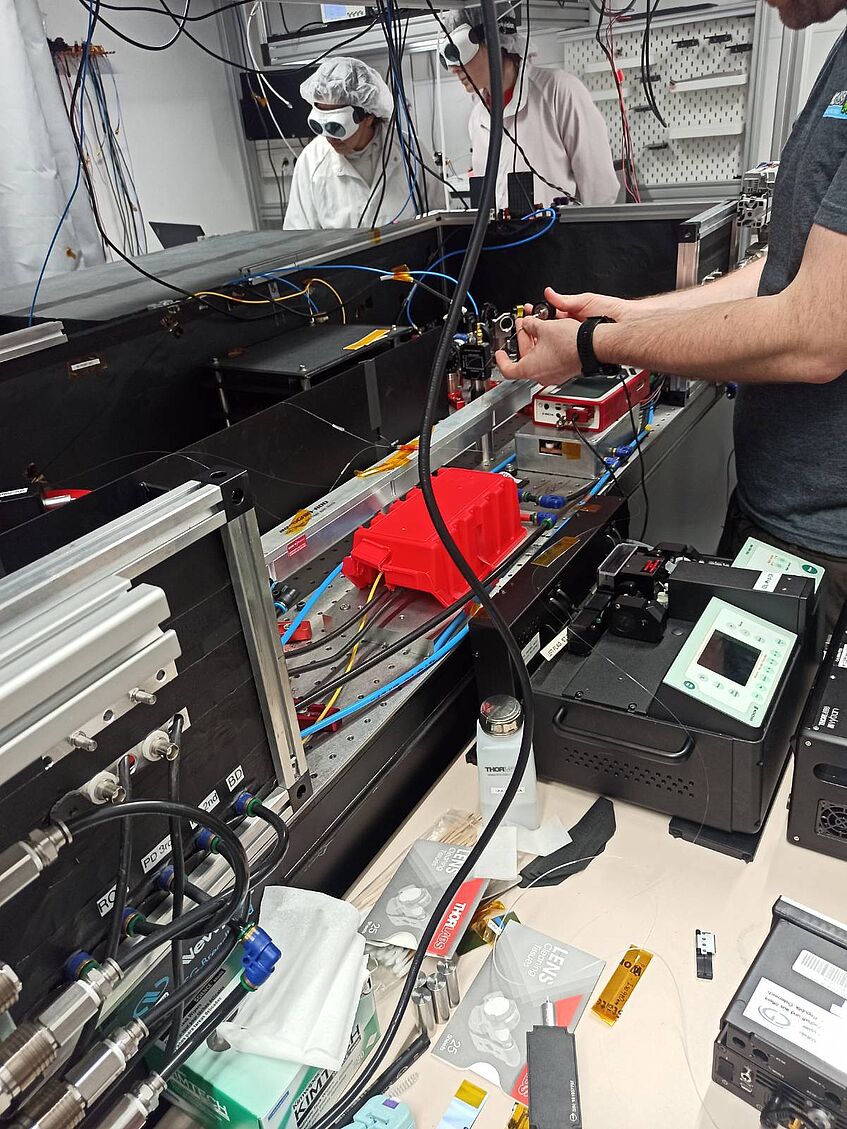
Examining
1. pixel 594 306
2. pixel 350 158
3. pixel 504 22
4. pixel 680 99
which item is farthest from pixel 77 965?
pixel 350 158

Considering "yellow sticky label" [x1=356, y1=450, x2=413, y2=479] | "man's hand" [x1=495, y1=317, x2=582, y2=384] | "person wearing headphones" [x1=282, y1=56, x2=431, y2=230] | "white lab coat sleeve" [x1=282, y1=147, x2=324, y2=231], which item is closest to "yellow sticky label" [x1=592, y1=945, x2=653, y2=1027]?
"yellow sticky label" [x1=356, y1=450, x2=413, y2=479]

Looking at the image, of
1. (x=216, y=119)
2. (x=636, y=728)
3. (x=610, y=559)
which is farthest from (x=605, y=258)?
(x=216, y=119)

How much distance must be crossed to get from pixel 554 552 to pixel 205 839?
620mm

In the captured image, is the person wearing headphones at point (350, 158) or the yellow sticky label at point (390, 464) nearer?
the yellow sticky label at point (390, 464)

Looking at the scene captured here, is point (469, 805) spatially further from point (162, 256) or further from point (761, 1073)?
point (162, 256)

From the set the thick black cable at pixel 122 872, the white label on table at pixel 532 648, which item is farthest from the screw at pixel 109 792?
the white label on table at pixel 532 648

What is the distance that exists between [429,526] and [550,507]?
328 mm

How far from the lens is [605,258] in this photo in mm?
1703

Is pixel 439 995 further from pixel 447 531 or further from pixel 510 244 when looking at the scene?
pixel 510 244

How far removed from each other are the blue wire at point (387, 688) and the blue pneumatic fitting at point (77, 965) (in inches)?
12.9

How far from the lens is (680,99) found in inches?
105

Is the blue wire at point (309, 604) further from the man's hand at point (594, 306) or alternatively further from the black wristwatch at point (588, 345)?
the man's hand at point (594, 306)

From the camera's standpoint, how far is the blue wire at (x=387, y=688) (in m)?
0.90

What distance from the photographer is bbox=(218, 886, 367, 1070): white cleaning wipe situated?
0.65 m
